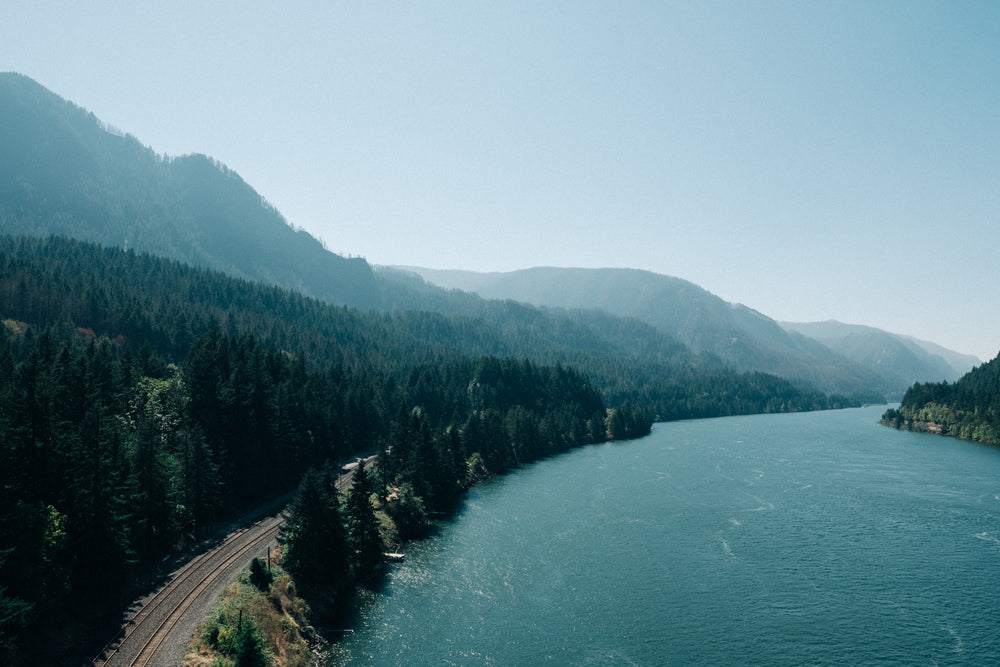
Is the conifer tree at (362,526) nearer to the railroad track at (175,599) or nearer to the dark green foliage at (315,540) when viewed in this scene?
the dark green foliage at (315,540)

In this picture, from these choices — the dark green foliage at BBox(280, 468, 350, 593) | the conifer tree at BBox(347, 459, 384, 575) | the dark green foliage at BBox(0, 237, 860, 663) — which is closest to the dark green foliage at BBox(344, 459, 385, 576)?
the conifer tree at BBox(347, 459, 384, 575)

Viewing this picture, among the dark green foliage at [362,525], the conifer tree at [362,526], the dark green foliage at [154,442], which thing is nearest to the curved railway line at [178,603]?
the dark green foliage at [154,442]

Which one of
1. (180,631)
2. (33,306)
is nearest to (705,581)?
(180,631)

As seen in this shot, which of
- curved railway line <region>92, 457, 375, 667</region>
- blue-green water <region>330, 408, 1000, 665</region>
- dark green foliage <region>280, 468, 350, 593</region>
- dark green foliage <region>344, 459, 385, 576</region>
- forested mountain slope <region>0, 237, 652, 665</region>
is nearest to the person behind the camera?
curved railway line <region>92, 457, 375, 667</region>

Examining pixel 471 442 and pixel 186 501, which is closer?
pixel 186 501

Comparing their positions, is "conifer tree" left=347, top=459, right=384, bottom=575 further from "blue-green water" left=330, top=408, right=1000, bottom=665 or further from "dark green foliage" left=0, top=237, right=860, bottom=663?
"blue-green water" left=330, top=408, right=1000, bottom=665

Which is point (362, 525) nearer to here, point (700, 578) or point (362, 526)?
point (362, 526)

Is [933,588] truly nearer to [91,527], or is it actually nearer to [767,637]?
[767,637]

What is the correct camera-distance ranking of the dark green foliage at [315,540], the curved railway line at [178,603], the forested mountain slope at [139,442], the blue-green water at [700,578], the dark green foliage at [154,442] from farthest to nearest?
the dark green foliage at [315,540], the blue-green water at [700,578], the dark green foliage at [154,442], the forested mountain slope at [139,442], the curved railway line at [178,603]
